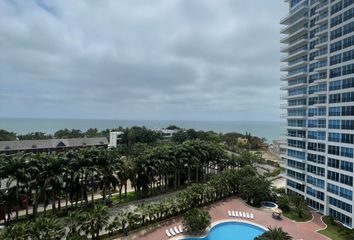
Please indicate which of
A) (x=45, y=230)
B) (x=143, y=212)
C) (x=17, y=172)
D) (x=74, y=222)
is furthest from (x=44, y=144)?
(x=45, y=230)

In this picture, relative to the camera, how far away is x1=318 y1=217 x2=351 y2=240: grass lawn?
92.3ft

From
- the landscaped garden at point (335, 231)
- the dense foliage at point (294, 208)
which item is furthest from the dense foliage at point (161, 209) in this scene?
the landscaped garden at point (335, 231)

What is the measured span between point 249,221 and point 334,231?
1001cm

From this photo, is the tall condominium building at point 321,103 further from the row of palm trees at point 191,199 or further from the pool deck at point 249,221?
the row of palm trees at point 191,199

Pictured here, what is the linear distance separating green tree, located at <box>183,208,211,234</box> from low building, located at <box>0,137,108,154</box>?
205 feet

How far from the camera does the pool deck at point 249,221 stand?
28.0 meters

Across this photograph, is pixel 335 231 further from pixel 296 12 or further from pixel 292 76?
pixel 296 12

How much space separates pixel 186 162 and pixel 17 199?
25.8m

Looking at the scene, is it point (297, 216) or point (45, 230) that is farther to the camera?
point (297, 216)

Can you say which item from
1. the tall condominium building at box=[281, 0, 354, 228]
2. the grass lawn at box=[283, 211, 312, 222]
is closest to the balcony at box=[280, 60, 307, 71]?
the tall condominium building at box=[281, 0, 354, 228]

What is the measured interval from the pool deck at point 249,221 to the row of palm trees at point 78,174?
9.64 meters

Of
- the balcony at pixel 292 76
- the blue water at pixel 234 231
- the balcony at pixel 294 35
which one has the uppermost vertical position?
the balcony at pixel 294 35

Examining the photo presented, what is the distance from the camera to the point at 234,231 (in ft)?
99.3

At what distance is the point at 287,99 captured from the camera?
147 ft
